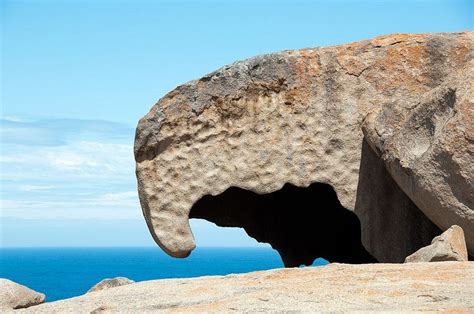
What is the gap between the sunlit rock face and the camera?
40.3 feet

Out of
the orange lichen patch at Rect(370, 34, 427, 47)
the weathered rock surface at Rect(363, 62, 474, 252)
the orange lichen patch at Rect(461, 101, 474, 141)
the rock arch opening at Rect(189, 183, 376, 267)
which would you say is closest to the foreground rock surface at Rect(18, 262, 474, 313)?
the weathered rock surface at Rect(363, 62, 474, 252)

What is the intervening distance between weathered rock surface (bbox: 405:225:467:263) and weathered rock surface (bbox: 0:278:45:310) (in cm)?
383

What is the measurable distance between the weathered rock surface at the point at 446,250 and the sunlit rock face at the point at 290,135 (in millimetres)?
2094

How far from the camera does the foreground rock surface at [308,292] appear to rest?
307 inches

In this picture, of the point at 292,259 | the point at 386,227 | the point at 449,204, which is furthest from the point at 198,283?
the point at 292,259

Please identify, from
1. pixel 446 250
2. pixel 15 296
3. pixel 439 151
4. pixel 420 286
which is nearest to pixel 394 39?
pixel 439 151

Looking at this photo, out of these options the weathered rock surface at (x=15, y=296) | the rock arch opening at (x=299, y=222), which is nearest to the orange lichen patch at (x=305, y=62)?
the rock arch opening at (x=299, y=222)

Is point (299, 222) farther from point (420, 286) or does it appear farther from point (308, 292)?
point (420, 286)

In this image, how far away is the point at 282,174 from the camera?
1247cm

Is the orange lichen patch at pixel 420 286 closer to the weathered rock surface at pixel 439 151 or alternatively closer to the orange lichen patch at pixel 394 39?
the weathered rock surface at pixel 439 151

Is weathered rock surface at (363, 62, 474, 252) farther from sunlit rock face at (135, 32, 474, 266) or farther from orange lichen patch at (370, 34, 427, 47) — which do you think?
orange lichen patch at (370, 34, 427, 47)

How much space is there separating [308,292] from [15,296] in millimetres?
3266

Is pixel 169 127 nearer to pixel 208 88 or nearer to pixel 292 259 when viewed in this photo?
pixel 208 88

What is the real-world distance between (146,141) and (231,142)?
1061 millimetres
